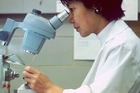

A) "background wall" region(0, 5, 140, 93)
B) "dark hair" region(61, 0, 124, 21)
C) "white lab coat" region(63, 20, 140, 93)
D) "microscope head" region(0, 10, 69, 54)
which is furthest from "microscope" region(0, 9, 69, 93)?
"background wall" region(0, 5, 140, 93)

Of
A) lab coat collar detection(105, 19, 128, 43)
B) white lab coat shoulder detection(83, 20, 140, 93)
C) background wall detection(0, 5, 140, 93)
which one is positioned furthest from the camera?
background wall detection(0, 5, 140, 93)

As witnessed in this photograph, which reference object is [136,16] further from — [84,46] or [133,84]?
[133,84]

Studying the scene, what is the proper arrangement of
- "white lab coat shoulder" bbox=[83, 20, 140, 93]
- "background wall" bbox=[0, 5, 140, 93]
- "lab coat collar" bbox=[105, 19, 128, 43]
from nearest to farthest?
"white lab coat shoulder" bbox=[83, 20, 140, 93] → "lab coat collar" bbox=[105, 19, 128, 43] → "background wall" bbox=[0, 5, 140, 93]

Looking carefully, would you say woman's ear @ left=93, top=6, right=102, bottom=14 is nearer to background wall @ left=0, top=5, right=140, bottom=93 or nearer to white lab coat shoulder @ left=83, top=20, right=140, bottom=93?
white lab coat shoulder @ left=83, top=20, right=140, bottom=93

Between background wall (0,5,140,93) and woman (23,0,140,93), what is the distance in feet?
2.16

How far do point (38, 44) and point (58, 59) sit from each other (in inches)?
29.1

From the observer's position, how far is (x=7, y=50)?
73.3 inches

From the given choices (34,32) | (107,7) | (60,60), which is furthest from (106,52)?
(60,60)

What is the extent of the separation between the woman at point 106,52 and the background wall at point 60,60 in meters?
0.66

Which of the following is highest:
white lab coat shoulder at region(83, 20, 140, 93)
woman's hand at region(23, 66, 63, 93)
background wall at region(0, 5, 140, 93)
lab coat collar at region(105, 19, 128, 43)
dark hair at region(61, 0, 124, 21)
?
dark hair at region(61, 0, 124, 21)

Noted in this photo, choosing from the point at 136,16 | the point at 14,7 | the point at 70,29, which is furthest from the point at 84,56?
the point at 14,7

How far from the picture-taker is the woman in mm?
1030

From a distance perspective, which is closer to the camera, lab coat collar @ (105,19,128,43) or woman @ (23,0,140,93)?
woman @ (23,0,140,93)

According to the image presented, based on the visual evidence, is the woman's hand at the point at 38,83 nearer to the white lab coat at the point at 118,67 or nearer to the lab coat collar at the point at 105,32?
the white lab coat at the point at 118,67
